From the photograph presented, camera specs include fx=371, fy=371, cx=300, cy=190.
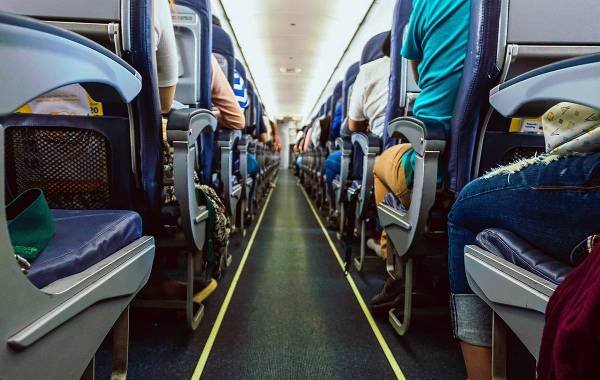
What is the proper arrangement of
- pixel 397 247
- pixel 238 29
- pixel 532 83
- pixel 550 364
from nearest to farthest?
1. pixel 550 364
2. pixel 532 83
3. pixel 397 247
4. pixel 238 29

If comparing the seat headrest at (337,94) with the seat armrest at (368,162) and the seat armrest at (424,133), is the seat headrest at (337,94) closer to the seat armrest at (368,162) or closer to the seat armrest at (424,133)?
the seat armrest at (368,162)

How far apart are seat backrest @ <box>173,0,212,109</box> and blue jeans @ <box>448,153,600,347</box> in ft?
4.48

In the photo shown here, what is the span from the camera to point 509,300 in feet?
2.32

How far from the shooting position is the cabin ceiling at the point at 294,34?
22.7 ft

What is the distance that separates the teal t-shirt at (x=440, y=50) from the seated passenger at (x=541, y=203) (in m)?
0.50

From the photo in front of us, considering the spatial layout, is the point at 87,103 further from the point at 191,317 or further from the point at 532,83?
the point at 532,83

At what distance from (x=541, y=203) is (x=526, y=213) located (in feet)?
0.17

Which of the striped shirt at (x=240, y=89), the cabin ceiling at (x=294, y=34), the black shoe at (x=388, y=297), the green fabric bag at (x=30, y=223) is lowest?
the black shoe at (x=388, y=297)

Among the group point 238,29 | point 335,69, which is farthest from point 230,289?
point 335,69

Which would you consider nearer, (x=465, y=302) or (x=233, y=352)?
(x=465, y=302)

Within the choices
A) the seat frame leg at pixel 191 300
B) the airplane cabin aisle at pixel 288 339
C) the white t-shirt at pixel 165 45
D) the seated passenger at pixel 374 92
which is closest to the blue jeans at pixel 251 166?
the seated passenger at pixel 374 92

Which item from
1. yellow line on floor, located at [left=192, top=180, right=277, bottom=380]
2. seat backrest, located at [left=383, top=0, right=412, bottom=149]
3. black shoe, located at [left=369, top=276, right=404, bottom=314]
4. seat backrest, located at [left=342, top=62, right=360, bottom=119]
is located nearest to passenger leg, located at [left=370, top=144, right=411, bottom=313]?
black shoe, located at [left=369, top=276, right=404, bottom=314]

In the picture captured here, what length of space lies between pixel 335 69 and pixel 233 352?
36.0ft

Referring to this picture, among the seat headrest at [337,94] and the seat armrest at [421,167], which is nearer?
the seat armrest at [421,167]
